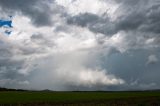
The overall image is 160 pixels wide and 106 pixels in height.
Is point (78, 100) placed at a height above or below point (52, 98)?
below

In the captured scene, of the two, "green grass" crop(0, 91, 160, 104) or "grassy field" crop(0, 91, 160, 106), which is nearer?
"grassy field" crop(0, 91, 160, 106)

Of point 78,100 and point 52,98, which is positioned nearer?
point 78,100

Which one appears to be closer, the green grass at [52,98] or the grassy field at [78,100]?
the grassy field at [78,100]
